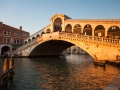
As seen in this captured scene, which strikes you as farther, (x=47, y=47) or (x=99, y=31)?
(x=47, y=47)

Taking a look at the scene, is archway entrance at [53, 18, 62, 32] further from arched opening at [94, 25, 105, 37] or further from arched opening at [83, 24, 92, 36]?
arched opening at [94, 25, 105, 37]

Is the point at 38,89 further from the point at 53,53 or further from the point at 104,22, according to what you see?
the point at 53,53

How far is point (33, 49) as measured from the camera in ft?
119

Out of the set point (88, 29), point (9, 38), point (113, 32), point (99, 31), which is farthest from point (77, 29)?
point (9, 38)

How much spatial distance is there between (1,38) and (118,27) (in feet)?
107

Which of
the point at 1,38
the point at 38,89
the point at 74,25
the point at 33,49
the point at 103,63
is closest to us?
the point at 38,89

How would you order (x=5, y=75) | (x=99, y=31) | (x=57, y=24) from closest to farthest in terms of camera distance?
(x=5, y=75) < (x=99, y=31) < (x=57, y=24)

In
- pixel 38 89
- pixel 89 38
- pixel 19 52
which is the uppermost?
pixel 89 38

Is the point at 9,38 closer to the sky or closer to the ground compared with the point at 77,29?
closer to the ground

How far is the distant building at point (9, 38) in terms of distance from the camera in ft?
134

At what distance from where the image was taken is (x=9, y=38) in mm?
43125

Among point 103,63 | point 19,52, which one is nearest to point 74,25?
point 103,63

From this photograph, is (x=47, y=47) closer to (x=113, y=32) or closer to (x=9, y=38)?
(x=9, y=38)

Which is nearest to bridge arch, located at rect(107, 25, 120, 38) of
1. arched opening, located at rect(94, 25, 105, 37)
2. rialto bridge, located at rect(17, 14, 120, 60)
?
rialto bridge, located at rect(17, 14, 120, 60)
